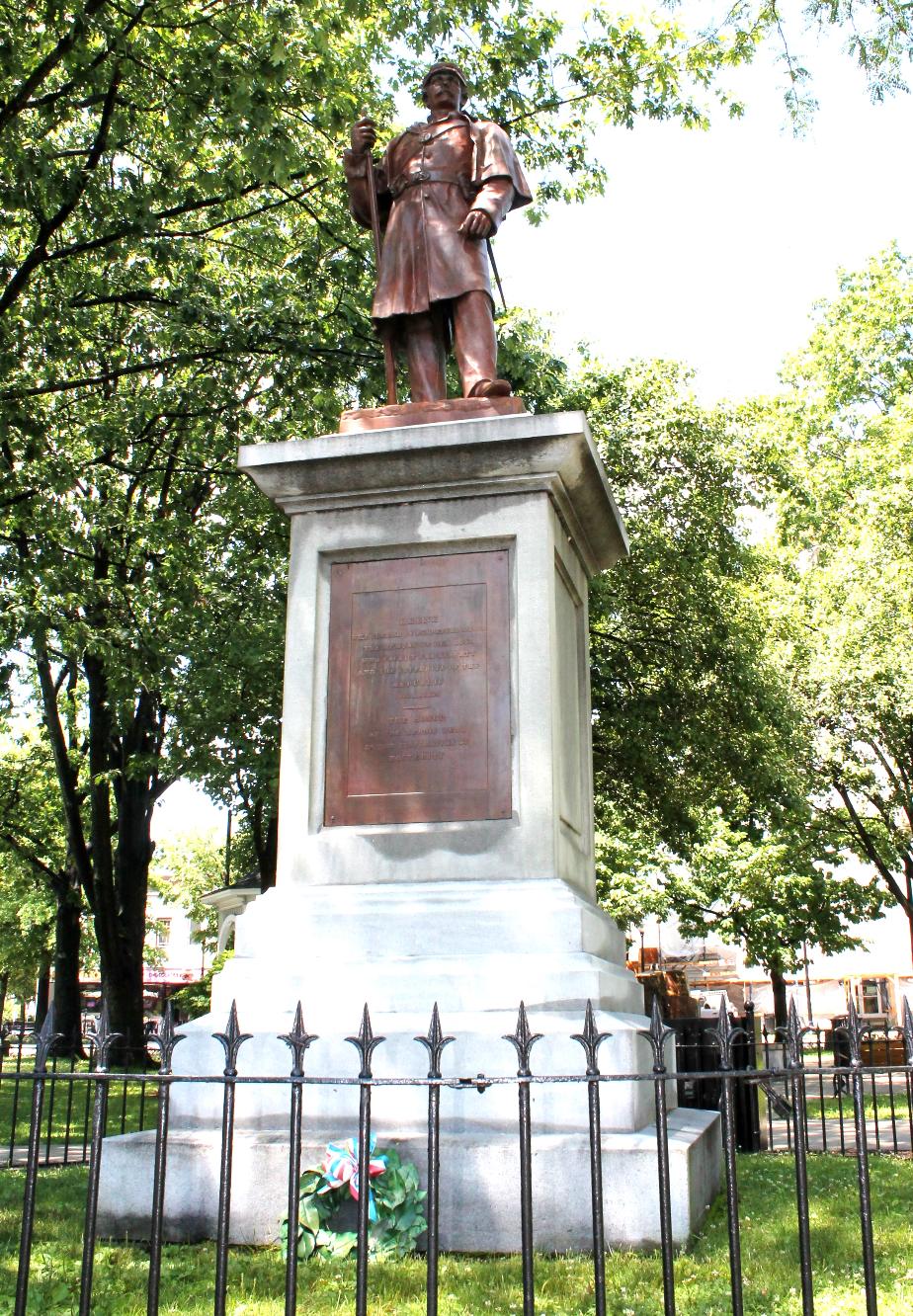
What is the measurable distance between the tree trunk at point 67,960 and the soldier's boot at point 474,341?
66.8ft

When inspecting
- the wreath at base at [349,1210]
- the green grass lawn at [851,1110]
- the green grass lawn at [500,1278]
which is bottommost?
the green grass lawn at [851,1110]

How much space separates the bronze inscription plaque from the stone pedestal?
0.04ft

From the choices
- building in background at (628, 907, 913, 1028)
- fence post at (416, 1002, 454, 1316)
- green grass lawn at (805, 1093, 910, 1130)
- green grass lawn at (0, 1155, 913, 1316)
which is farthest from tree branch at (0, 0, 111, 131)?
building in background at (628, 907, 913, 1028)

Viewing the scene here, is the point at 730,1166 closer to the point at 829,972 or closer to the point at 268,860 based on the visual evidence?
the point at 268,860

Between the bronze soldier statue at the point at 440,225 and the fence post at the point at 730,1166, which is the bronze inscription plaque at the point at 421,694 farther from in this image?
the fence post at the point at 730,1166

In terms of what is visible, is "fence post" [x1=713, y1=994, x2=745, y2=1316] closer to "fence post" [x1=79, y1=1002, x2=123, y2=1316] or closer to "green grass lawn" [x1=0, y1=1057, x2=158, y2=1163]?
"fence post" [x1=79, y1=1002, x2=123, y2=1316]

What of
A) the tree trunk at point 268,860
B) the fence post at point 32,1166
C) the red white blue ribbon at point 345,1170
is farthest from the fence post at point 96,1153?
the tree trunk at point 268,860

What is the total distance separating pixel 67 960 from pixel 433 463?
21934 mm

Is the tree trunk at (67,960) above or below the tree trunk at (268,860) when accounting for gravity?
below

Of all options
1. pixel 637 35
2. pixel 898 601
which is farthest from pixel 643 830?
pixel 637 35

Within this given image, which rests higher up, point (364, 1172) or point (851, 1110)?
point (364, 1172)

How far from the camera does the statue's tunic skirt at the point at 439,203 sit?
736 cm

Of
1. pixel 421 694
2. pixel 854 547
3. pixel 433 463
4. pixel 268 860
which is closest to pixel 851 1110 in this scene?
pixel 854 547

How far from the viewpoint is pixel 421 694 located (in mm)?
6375
